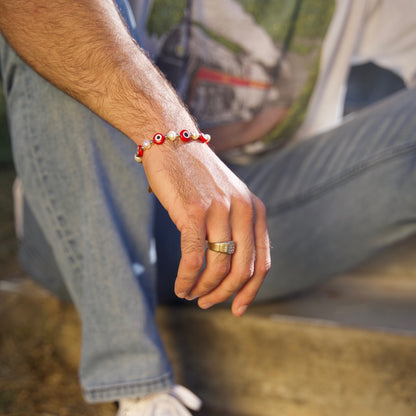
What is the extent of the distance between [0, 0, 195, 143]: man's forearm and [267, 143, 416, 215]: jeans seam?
0.40 meters

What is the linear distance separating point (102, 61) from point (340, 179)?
54 cm

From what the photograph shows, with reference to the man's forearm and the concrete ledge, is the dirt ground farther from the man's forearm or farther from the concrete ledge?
the man's forearm

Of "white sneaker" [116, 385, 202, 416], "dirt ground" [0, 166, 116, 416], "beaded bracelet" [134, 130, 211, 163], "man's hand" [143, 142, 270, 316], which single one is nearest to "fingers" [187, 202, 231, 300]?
"man's hand" [143, 142, 270, 316]

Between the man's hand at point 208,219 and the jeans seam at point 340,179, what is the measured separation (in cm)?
36

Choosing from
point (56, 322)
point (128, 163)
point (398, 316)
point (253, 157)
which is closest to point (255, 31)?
point (253, 157)

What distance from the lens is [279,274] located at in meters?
0.87

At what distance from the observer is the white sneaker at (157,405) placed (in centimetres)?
61

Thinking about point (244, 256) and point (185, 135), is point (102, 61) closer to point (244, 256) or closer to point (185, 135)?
point (185, 135)

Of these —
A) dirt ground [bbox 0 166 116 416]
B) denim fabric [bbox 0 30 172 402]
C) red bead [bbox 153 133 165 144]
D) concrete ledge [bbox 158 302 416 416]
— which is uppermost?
red bead [bbox 153 133 165 144]

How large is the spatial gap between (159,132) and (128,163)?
0.43 ft

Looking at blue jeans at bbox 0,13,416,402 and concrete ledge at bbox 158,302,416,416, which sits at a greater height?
blue jeans at bbox 0,13,416,402

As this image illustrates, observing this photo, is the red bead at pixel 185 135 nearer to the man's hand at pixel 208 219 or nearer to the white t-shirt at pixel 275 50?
the man's hand at pixel 208 219

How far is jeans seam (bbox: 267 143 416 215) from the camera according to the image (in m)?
0.78

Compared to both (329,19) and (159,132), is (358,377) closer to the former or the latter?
(159,132)
